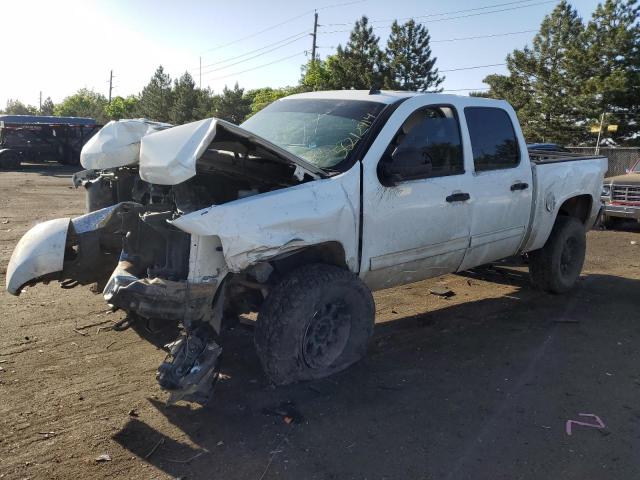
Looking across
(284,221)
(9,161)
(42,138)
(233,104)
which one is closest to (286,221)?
(284,221)

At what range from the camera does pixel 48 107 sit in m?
99.1

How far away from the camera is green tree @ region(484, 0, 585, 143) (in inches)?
1617

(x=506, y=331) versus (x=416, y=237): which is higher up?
(x=416, y=237)

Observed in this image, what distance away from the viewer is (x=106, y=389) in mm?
3951

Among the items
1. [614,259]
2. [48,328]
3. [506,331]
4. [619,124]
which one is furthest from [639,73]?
[48,328]

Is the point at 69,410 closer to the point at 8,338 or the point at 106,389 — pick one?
the point at 106,389

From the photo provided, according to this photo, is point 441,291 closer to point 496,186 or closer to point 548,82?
point 496,186

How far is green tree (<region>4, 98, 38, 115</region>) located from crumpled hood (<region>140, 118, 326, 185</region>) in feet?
328

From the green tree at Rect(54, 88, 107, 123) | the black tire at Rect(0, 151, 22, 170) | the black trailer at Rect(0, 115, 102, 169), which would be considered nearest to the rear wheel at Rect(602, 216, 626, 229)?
the black trailer at Rect(0, 115, 102, 169)

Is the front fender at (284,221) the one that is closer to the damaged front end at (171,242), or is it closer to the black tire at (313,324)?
the damaged front end at (171,242)

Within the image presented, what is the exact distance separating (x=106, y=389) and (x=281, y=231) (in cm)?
167

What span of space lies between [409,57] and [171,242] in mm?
44767

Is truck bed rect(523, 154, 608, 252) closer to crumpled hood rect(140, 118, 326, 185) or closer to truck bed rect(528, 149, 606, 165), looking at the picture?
truck bed rect(528, 149, 606, 165)

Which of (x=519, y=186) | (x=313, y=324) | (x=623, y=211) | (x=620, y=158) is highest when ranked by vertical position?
(x=620, y=158)
